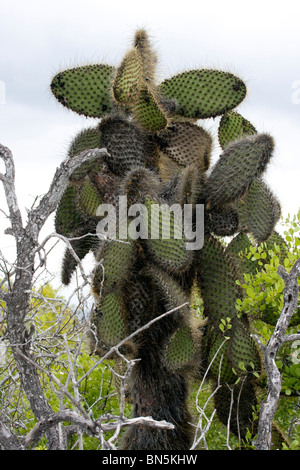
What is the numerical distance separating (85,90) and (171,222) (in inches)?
60.4

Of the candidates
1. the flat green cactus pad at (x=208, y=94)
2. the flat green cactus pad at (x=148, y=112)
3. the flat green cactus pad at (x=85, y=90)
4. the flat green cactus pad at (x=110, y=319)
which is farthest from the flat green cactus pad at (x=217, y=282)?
the flat green cactus pad at (x=85, y=90)

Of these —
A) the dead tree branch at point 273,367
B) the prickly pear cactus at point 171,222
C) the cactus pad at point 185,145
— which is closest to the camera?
the dead tree branch at point 273,367

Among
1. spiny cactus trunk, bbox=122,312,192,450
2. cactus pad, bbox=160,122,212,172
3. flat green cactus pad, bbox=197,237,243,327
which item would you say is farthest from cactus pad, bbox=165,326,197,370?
cactus pad, bbox=160,122,212,172

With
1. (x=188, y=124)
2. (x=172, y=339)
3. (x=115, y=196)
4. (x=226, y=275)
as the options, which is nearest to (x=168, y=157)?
(x=188, y=124)

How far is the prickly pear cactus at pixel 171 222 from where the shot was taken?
4418 millimetres

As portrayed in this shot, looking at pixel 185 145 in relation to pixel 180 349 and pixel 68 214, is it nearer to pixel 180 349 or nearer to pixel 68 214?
pixel 68 214

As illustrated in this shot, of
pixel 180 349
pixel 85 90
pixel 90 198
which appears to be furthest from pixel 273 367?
pixel 85 90

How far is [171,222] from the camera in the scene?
14.3ft

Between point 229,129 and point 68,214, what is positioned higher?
point 229,129

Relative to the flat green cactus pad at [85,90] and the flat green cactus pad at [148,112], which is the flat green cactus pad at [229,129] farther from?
the flat green cactus pad at [85,90]

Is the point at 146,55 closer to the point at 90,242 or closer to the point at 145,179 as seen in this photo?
the point at 145,179

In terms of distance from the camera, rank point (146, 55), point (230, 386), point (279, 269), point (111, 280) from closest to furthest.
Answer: point (279, 269) → point (111, 280) → point (230, 386) → point (146, 55)

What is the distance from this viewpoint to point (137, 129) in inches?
193

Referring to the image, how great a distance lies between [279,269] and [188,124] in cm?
222
